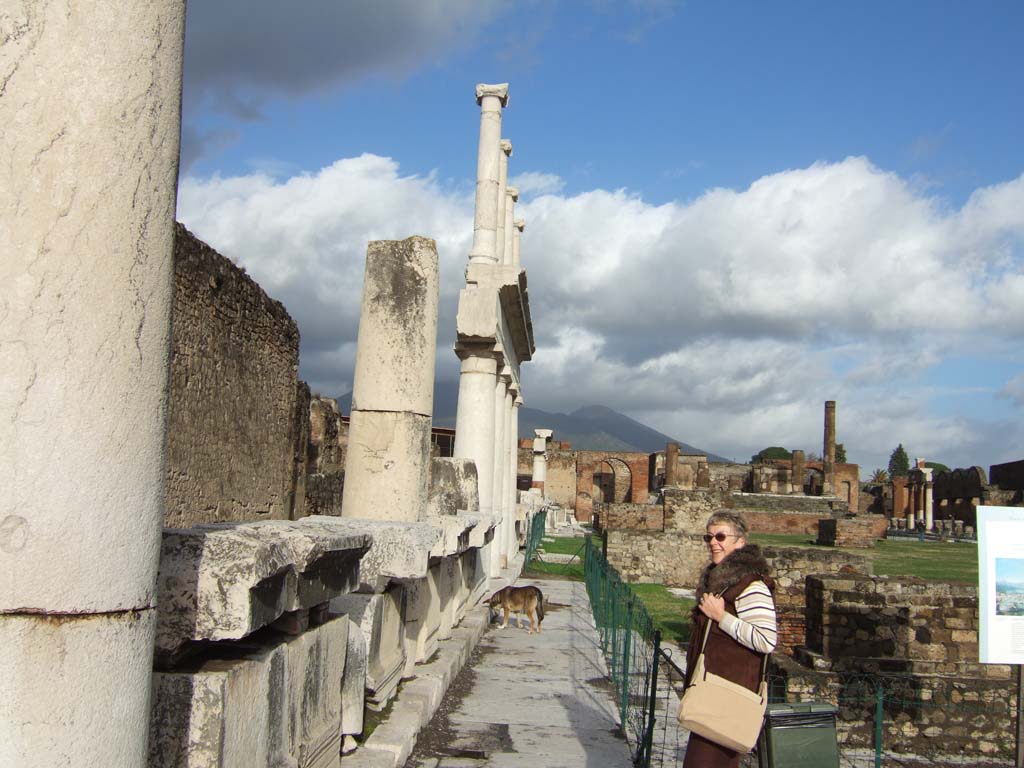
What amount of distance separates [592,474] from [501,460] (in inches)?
1608

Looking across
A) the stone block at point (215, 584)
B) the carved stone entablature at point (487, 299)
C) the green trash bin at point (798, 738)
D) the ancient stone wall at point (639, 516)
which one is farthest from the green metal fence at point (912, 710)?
the ancient stone wall at point (639, 516)

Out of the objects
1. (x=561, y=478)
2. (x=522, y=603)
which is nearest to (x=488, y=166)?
(x=522, y=603)

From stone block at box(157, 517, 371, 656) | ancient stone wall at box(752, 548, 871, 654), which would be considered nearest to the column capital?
ancient stone wall at box(752, 548, 871, 654)

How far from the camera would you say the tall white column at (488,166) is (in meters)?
15.4

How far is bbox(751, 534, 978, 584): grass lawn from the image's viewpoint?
22375 mm

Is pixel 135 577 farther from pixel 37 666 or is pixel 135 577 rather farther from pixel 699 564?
pixel 699 564

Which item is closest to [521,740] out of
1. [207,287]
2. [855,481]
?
[207,287]

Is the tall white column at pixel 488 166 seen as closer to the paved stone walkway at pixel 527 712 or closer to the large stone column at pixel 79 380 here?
the paved stone walkway at pixel 527 712

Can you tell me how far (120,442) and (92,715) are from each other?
0.60 meters

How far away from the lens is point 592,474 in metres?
58.4

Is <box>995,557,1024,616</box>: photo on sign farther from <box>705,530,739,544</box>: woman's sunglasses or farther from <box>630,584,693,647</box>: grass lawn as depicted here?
<box>630,584,693,647</box>: grass lawn

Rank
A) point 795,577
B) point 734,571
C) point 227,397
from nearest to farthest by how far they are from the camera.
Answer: point 734,571 < point 795,577 < point 227,397

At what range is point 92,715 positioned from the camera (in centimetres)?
215

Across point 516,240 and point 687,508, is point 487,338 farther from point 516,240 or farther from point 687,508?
point 687,508
